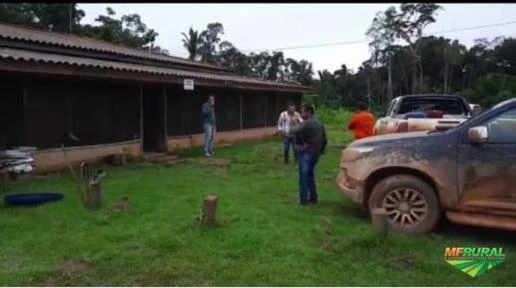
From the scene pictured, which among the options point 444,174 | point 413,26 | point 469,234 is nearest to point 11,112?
point 444,174

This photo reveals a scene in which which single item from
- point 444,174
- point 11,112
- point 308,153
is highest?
point 11,112

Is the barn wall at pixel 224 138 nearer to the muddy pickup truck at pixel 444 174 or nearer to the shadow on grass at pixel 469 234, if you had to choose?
the shadow on grass at pixel 469 234

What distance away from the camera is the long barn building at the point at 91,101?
418 inches

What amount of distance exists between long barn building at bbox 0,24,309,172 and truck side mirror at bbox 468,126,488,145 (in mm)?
7527

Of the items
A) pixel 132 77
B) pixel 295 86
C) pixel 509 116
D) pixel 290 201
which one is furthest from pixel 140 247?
pixel 295 86

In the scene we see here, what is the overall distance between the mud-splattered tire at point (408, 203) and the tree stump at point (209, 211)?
1.93 meters

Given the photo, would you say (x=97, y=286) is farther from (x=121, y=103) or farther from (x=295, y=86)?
(x=295, y=86)

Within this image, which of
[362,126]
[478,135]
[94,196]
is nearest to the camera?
[478,135]

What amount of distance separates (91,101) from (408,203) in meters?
8.64

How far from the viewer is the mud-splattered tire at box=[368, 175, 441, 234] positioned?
6.29m

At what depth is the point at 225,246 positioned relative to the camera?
558 centimetres

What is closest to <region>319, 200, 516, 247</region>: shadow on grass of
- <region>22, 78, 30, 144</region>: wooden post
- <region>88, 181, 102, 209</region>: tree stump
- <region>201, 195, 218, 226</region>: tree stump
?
<region>201, 195, 218, 226</region>: tree stump

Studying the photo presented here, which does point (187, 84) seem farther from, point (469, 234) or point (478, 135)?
A: point (478, 135)

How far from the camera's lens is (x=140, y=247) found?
556 cm
